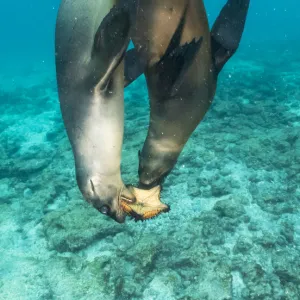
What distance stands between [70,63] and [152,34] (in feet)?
2.15

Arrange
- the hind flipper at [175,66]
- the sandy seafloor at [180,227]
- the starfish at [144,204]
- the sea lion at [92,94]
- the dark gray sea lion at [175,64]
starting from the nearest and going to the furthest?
the hind flipper at [175,66] → the dark gray sea lion at [175,64] → the sea lion at [92,94] → the starfish at [144,204] → the sandy seafloor at [180,227]

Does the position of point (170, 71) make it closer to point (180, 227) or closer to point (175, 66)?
point (175, 66)

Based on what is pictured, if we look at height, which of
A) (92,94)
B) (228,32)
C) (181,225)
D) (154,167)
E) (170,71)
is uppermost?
(228,32)

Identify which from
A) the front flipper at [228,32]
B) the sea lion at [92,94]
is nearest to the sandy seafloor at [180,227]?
the sea lion at [92,94]

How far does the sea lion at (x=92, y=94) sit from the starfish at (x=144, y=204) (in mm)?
117

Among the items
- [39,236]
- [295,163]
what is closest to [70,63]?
[39,236]

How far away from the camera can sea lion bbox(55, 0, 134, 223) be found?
2.57 metres

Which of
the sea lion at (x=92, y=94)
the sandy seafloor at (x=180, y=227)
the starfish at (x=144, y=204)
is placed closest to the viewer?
the sea lion at (x=92, y=94)

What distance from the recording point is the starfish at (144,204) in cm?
302

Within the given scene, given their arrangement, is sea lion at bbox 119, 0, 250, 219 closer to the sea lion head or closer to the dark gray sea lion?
the dark gray sea lion

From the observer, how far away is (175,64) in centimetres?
234

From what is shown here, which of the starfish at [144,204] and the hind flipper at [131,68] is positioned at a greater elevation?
the hind flipper at [131,68]

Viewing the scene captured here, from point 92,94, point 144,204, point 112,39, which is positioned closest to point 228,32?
point 112,39

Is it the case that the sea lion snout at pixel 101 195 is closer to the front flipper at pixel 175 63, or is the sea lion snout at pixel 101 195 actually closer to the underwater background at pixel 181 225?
the front flipper at pixel 175 63
